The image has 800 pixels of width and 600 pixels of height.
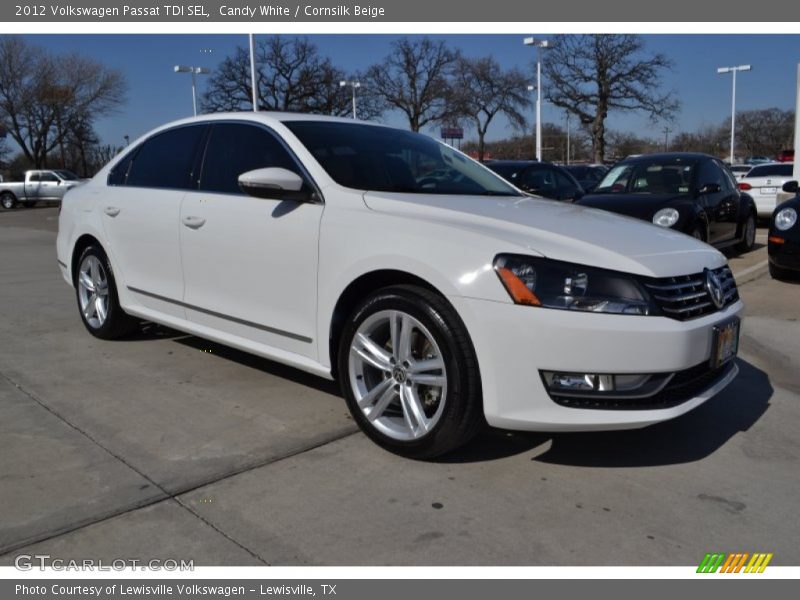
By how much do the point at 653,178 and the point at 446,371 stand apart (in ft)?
22.7

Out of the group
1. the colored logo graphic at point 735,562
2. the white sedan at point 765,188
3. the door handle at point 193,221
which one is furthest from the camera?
the white sedan at point 765,188

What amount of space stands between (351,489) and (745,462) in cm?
182

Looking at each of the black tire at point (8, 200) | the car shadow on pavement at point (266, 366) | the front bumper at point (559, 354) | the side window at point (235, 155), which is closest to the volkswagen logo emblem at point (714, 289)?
the front bumper at point (559, 354)

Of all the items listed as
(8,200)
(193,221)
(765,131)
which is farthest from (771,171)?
(765,131)

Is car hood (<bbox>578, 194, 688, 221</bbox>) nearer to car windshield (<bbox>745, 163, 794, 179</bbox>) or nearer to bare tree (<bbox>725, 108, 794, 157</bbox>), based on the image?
car windshield (<bbox>745, 163, 794, 179</bbox>)

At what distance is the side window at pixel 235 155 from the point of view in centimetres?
402

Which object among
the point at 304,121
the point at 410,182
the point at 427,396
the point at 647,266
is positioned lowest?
the point at 427,396

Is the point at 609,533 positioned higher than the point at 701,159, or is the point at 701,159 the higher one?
the point at 701,159

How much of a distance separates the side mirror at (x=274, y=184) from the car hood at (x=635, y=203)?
5003 mm

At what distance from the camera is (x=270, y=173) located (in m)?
3.57

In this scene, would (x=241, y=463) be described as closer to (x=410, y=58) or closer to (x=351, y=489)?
(x=351, y=489)

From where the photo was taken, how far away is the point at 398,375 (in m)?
3.30

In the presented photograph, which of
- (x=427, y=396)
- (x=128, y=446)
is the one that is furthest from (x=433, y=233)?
(x=128, y=446)

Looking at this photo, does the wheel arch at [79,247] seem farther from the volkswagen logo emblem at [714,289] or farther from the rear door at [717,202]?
the rear door at [717,202]
